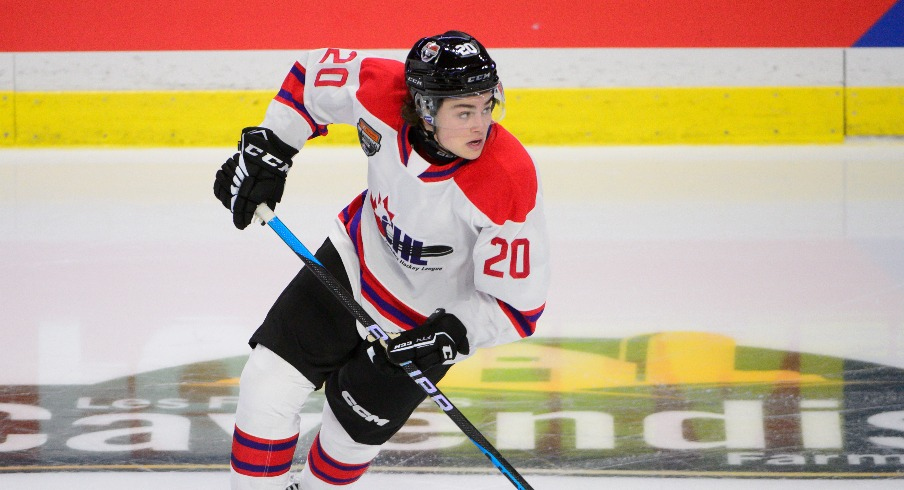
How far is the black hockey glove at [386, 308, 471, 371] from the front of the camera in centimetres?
211

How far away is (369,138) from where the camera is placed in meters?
2.33

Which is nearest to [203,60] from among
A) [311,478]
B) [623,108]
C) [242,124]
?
[242,124]

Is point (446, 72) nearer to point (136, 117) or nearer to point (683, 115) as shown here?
point (683, 115)

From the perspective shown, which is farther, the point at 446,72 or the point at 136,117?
the point at 136,117

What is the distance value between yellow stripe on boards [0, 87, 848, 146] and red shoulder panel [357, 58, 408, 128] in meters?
5.46

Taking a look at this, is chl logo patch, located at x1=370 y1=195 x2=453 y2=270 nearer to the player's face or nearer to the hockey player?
the hockey player

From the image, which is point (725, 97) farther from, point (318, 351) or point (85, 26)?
point (318, 351)

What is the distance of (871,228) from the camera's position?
5.33 meters

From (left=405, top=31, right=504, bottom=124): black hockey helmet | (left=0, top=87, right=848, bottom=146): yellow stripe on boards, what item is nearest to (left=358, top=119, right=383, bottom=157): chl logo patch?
(left=405, top=31, right=504, bottom=124): black hockey helmet

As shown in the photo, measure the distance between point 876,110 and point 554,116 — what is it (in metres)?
2.17

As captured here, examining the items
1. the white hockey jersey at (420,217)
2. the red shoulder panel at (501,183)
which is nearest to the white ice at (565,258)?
the white hockey jersey at (420,217)

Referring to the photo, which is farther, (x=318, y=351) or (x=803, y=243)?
(x=803, y=243)

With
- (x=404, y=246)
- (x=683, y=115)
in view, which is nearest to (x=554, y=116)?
(x=683, y=115)

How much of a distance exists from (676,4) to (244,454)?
20.9 ft
